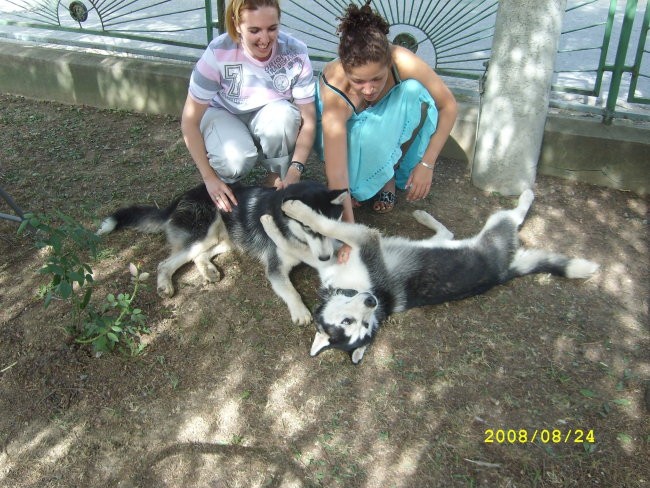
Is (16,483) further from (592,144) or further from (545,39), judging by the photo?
(592,144)

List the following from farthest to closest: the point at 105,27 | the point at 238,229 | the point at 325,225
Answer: the point at 105,27, the point at 238,229, the point at 325,225

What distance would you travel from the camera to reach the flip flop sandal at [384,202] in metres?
3.75

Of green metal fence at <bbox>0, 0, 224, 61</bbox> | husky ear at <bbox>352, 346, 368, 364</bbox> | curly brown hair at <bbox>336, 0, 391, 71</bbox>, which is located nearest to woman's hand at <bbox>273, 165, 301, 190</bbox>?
curly brown hair at <bbox>336, 0, 391, 71</bbox>

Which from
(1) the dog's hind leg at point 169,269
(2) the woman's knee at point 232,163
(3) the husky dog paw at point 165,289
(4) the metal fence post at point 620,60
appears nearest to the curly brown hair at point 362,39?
(2) the woman's knee at point 232,163

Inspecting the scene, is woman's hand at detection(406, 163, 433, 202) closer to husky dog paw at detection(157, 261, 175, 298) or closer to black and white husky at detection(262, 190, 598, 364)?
black and white husky at detection(262, 190, 598, 364)

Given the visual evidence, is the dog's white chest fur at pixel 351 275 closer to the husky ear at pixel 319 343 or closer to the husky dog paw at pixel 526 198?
the husky ear at pixel 319 343

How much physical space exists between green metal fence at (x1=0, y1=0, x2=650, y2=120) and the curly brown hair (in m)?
1.66

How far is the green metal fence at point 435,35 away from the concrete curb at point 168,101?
0.20 m

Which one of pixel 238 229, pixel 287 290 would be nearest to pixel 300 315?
pixel 287 290

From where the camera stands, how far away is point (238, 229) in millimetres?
3408

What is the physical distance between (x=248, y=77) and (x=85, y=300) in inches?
67.2

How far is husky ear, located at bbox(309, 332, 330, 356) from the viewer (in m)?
2.66

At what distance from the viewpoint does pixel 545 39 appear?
10.8 feet
